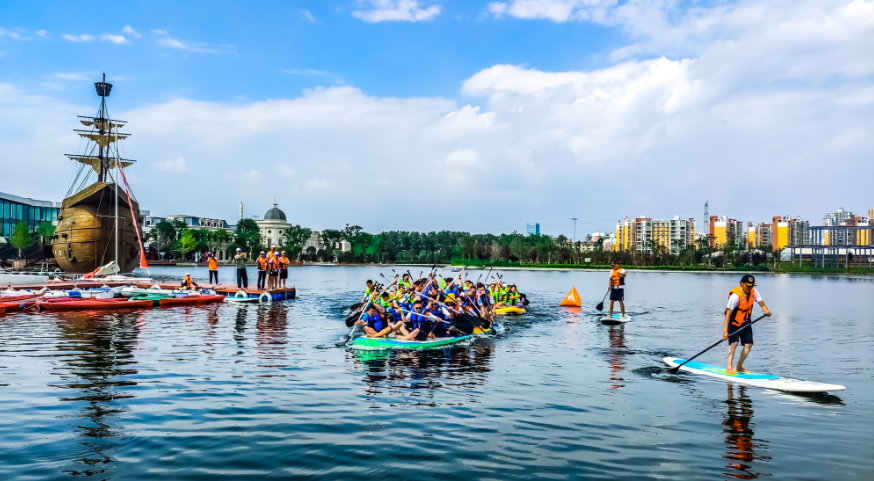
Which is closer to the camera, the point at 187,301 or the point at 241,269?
the point at 187,301

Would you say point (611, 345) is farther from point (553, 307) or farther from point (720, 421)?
point (553, 307)

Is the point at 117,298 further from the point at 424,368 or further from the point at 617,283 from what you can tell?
the point at 617,283

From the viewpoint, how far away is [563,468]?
8102 millimetres

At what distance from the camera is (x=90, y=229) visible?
54.1m

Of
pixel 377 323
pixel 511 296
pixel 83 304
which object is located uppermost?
pixel 377 323

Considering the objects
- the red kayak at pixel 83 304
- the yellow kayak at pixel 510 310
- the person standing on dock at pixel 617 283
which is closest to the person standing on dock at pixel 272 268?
the red kayak at pixel 83 304

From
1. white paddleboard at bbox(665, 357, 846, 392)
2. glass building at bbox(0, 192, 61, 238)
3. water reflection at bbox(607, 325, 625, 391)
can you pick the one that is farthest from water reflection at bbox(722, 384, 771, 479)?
glass building at bbox(0, 192, 61, 238)

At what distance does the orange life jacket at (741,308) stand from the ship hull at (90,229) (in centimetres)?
5396

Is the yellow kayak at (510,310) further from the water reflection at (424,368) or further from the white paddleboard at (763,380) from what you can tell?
the white paddleboard at (763,380)

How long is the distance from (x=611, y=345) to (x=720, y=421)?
951 centimetres

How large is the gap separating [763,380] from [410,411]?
7895mm

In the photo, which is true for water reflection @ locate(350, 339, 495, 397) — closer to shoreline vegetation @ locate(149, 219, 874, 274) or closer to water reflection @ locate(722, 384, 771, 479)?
water reflection @ locate(722, 384, 771, 479)

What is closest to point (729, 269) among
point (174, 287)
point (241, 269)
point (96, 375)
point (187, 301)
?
point (241, 269)

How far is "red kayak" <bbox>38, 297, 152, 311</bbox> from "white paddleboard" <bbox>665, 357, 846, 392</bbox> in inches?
1015
